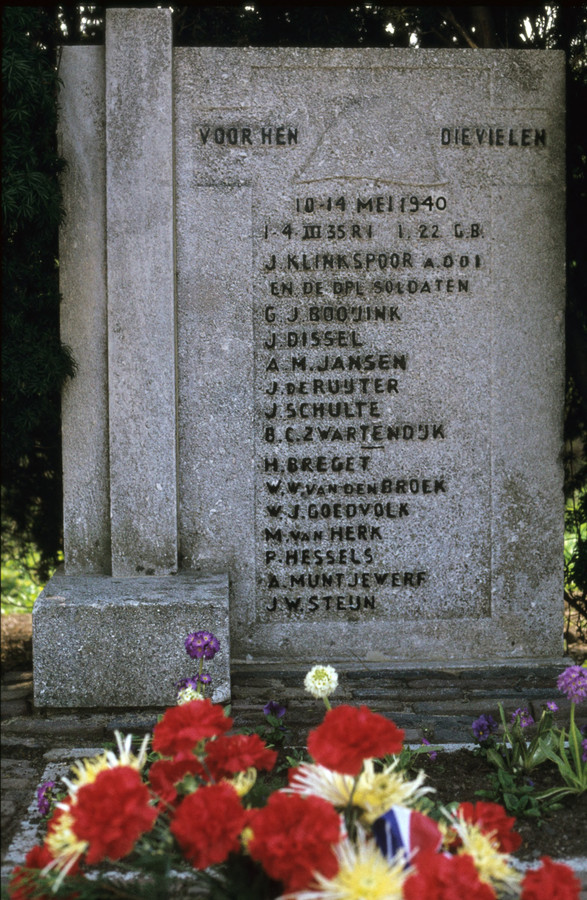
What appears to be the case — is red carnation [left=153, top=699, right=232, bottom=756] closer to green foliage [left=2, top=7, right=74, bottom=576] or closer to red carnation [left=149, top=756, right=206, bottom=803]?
red carnation [left=149, top=756, right=206, bottom=803]

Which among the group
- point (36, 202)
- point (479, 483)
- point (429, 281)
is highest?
point (36, 202)

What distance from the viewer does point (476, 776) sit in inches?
120

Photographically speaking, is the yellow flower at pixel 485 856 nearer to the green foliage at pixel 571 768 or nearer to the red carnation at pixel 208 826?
the red carnation at pixel 208 826

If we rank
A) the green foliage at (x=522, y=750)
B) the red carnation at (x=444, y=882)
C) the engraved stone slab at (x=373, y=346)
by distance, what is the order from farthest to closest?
the engraved stone slab at (x=373, y=346) → the green foliage at (x=522, y=750) → the red carnation at (x=444, y=882)

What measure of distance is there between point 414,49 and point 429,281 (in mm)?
1105

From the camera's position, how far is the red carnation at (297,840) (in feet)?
4.90

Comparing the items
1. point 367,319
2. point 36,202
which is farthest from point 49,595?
point 367,319

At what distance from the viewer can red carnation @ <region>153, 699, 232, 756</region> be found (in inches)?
70.5

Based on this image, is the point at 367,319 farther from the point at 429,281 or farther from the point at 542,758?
the point at 542,758

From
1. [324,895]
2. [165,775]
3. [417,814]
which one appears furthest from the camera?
[165,775]

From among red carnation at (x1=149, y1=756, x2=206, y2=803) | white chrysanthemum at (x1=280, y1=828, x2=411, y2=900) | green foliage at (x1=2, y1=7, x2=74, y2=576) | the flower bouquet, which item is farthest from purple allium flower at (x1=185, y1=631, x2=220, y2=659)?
green foliage at (x1=2, y1=7, x2=74, y2=576)

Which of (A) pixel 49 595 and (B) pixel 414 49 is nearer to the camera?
(A) pixel 49 595

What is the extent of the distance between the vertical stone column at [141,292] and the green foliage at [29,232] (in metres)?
0.27

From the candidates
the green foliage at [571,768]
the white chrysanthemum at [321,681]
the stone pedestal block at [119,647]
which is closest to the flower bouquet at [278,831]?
the white chrysanthemum at [321,681]
